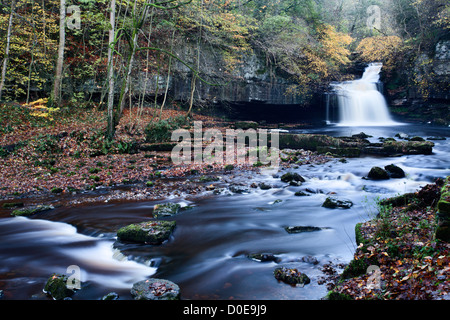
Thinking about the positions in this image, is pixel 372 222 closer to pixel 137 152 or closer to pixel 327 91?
pixel 137 152

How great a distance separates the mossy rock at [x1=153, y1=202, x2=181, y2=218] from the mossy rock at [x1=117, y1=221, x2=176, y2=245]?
1220 mm

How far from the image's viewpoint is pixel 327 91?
25.1 meters

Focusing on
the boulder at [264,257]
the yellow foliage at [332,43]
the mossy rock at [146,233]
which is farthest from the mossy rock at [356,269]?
the yellow foliage at [332,43]

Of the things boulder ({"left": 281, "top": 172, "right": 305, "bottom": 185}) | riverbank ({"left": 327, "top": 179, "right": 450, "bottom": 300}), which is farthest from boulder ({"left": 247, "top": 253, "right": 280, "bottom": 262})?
boulder ({"left": 281, "top": 172, "right": 305, "bottom": 185})

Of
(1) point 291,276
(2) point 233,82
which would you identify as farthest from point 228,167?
(2) point 233,82

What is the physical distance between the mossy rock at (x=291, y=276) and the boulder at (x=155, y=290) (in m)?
1.49

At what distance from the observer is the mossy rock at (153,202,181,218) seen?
7.23 m

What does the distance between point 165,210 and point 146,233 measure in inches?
66.0

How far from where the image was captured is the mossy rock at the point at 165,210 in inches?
285

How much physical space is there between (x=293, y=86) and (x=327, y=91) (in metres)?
3.39

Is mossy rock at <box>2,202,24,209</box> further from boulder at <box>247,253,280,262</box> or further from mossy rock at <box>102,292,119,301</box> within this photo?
boulder at <box>247,253,280,262</box>

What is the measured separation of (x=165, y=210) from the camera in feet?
24.1

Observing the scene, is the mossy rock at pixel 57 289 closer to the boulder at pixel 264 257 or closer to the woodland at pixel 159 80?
the boulder at pixel 264 257
